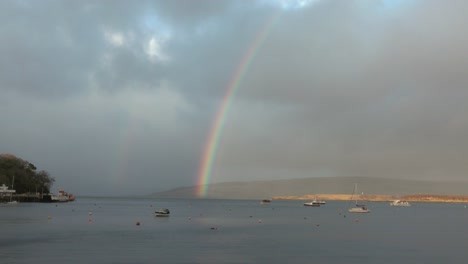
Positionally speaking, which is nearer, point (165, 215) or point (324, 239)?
point (324, 239)

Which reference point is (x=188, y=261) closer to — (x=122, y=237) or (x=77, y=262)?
(x=77, y=262)

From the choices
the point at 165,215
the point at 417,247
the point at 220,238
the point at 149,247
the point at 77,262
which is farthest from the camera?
the point at 165,215

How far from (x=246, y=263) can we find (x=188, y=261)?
5.08 meters

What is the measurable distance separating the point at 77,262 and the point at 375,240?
138 ft

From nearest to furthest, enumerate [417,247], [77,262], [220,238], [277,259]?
[77,262] → [277,259] → [417,247] → [220,238]

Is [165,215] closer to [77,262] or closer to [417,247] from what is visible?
[417,247]

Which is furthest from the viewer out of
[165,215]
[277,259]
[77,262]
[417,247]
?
[165,215]

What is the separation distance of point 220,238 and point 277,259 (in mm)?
22358

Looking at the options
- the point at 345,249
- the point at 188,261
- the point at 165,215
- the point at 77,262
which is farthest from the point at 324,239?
the point at 165,215

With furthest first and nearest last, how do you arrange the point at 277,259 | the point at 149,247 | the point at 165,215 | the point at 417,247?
the point at 165,215 → the point at 417,247 → the point at 149,247 → the point at 277,259

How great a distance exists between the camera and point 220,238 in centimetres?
6906

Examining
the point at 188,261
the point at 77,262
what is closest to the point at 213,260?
the point at 188,261

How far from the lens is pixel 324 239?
7075 cm

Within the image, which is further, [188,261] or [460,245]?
[460,245]
